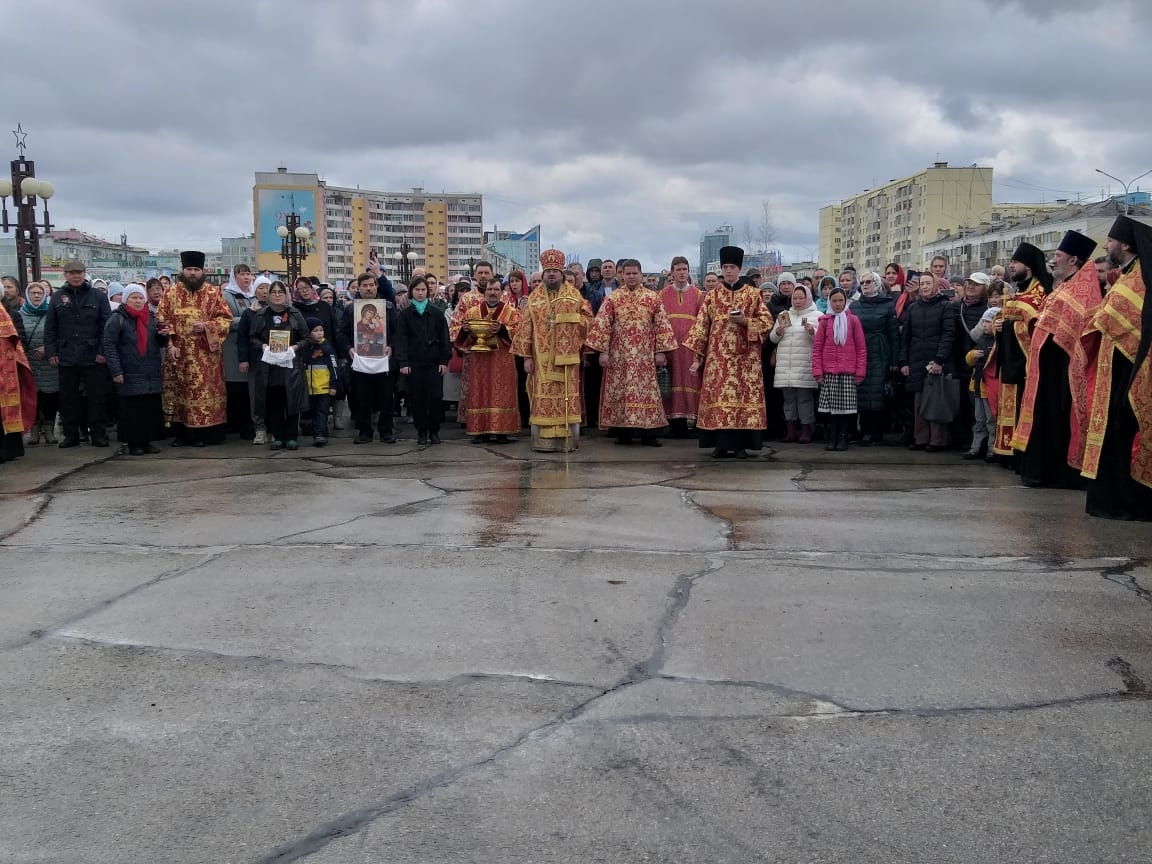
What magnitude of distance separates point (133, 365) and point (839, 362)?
7.08 metres

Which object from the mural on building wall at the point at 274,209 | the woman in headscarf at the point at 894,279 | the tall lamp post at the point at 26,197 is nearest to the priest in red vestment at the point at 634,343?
the woman in headscarf at the point at 894,279

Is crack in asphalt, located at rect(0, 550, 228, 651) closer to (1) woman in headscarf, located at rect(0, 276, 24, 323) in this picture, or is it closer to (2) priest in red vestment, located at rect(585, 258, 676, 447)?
(2) priest in red vestment, located at rect(585, 258, 676, 447)

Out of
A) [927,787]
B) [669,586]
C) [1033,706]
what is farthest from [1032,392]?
[927,787]

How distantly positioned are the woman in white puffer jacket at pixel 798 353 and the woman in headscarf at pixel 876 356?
506mm

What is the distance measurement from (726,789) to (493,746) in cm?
78

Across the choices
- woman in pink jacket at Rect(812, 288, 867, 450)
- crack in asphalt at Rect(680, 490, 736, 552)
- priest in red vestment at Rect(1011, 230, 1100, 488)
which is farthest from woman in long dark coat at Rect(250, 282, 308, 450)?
priest in red vestment at Rect(1011, 230, 1100, 488)

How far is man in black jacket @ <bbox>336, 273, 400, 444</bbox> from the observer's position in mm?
11289

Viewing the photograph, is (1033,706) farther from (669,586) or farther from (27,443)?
(27,443)

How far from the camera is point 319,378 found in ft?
37.4

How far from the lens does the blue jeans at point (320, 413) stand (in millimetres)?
11398

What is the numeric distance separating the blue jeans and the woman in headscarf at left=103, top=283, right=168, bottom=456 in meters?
1.58

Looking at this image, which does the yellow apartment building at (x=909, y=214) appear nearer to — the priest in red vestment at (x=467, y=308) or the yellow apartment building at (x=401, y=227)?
the yellow apartment building at (x=401, y=227)

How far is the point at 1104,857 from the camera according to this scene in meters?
2.80

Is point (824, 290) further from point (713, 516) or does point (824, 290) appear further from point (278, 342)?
point (278, 342)
